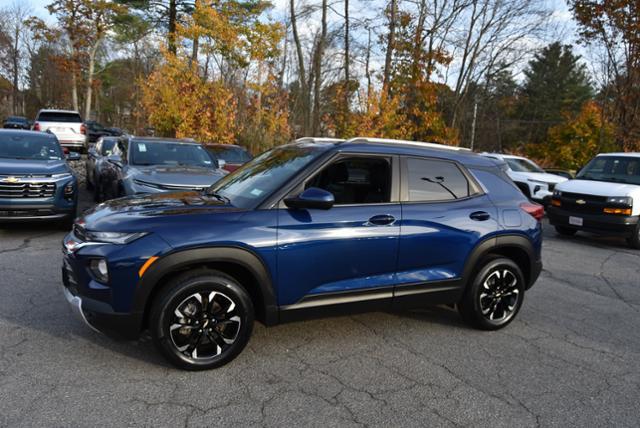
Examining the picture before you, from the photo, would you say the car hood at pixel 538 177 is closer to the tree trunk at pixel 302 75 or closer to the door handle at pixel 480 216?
the door handle at pixel 480 216

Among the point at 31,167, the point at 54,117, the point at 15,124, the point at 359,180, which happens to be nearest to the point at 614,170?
the point at 359,180

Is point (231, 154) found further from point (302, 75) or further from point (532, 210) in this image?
point (302, 75)

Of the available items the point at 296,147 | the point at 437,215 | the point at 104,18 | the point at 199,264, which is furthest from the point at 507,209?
the point at 104,18

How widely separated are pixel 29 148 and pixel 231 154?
4864mm

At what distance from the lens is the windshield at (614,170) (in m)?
9.45

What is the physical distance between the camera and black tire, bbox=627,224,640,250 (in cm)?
884

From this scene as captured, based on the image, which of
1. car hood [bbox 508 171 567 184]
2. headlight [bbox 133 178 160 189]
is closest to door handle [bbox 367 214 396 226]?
headlight [bbox 133 178 160 189]

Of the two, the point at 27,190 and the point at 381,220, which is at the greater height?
the point at 381,220

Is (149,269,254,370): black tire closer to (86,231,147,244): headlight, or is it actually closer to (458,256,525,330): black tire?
(86,231,147,244): headlight

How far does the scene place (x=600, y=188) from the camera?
29.7 feet

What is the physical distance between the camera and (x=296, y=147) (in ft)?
14.3

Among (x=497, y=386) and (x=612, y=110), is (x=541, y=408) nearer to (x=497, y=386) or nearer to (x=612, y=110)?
(x=497, y=386)

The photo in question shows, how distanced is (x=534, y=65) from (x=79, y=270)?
176ft

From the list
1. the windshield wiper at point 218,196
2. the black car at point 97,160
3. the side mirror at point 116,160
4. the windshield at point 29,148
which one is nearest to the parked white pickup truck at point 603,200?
the windshield wiper at point 218,196
